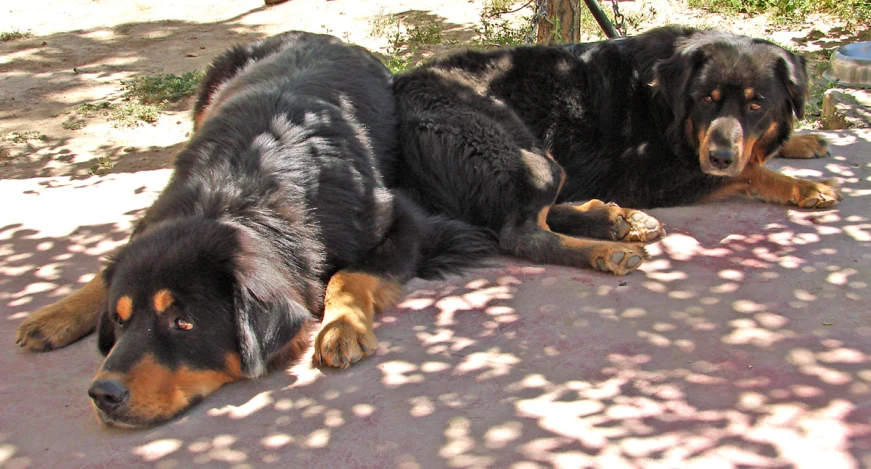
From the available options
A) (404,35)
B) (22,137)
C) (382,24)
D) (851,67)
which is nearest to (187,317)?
(22,137)

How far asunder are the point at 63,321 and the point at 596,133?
3.73 meters

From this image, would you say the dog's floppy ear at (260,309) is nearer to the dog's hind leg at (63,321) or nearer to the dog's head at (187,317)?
the dog's head at (187,317)

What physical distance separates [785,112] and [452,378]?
330cm

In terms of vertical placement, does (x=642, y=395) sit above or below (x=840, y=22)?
below

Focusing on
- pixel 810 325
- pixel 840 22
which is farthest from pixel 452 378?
pixel 840 22

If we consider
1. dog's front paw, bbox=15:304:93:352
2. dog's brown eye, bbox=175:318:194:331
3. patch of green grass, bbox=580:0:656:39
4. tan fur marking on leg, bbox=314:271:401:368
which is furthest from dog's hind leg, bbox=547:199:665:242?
patch of green grass, bbox=580:0:656:39

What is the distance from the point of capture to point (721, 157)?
492 cm

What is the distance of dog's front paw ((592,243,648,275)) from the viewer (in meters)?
4.34

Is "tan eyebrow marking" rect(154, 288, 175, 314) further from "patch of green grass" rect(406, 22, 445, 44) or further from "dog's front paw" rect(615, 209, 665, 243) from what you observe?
"patch of green grass" rect(406, 22, 445, 44)

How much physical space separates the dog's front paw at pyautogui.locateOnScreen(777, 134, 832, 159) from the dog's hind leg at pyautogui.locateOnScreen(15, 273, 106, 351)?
4981 millimetres

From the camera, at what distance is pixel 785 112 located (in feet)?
17.2

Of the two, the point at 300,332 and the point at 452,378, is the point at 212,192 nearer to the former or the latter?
the point at 300,332

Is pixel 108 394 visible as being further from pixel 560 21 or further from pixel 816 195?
pixel 560 21

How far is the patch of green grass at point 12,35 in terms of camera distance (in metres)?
12.7
